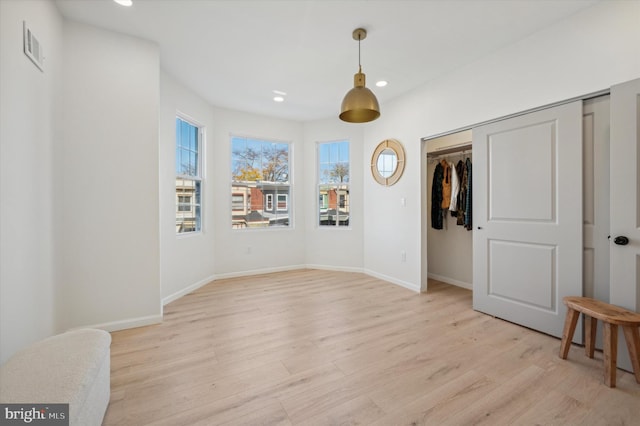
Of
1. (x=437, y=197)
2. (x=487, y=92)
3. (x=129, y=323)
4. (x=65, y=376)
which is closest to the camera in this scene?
(x=65, y=376)

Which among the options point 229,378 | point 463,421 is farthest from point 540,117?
point 229,378

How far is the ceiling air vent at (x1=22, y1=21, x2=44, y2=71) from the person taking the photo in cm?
173

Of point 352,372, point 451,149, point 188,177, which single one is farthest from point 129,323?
point 451,149

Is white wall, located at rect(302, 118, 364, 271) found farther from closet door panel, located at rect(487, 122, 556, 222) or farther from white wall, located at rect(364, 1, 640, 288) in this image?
closet door panel, located at rect(487, 122, 556, 222)

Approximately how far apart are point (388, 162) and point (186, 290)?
3.56 meters

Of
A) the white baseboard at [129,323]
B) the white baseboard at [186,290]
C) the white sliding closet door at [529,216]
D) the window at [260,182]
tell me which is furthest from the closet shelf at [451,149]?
the white baseboard at [129,323]

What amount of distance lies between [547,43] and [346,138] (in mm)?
2909

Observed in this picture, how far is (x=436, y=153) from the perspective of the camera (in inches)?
162

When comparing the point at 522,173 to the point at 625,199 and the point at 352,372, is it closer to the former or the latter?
the point at 625,199

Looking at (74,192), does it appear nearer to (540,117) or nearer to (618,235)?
(540,117)

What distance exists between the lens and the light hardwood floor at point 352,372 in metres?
1.52

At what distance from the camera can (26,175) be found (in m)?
1.80

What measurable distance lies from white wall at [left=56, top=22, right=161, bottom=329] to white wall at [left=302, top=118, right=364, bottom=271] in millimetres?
2797

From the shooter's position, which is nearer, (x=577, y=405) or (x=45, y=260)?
(x=577, y=405)
